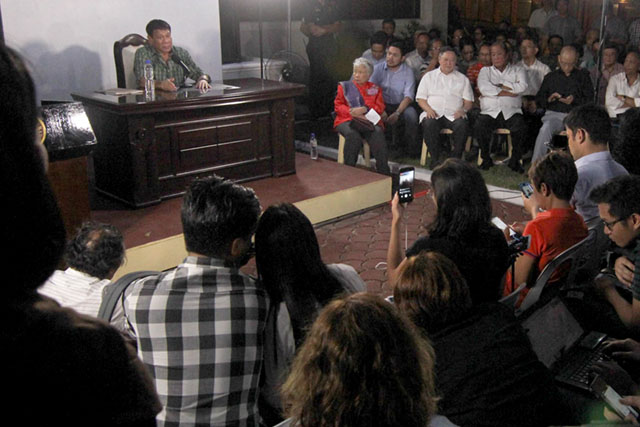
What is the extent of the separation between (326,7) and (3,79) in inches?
344

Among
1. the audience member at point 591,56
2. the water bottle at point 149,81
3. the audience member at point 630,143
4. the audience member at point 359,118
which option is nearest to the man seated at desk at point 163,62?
the water bottle at point 149,81

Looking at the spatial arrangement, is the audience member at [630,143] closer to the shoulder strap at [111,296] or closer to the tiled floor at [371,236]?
the tiled floor at [371,236]

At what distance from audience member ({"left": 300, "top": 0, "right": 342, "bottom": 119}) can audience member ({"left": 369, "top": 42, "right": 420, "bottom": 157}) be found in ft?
6.16

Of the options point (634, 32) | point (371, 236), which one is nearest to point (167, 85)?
point (371, 236)

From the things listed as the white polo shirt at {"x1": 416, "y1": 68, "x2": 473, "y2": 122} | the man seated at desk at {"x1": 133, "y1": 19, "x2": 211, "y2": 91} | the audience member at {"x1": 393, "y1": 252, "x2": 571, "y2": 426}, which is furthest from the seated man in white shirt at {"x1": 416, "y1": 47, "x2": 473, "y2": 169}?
the audience member at {"x1": 393, "y1": 252, "x2": 571, "y2": 426}

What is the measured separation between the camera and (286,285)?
1.83 meters

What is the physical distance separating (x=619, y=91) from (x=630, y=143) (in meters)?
2.53

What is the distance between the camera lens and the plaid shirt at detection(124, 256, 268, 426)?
168 cm

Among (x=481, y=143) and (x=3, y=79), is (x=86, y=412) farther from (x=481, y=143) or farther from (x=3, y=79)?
(x=481, y=143)

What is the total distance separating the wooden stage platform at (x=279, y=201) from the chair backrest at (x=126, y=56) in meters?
1.32

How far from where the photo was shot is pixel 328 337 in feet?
3.73

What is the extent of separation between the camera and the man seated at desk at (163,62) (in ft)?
17.0

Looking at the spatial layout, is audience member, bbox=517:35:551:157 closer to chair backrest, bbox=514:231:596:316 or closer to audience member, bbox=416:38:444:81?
audience member, bbox=416:38:444:81

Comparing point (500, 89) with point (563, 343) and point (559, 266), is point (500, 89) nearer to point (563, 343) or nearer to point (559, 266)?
point (559, 266)
